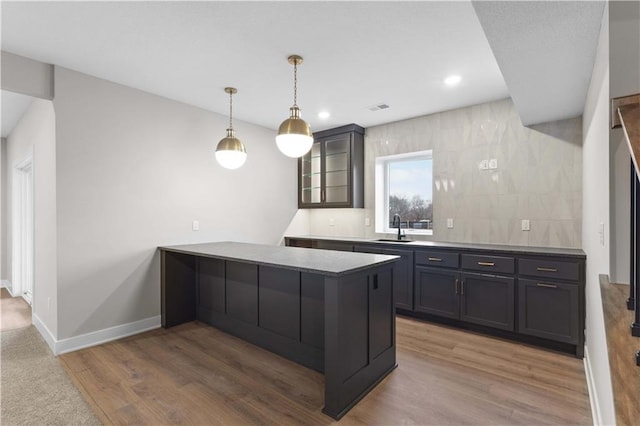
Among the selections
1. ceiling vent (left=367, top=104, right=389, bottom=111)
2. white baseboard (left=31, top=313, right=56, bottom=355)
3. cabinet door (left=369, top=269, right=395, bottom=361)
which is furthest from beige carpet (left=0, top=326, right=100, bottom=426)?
ceiling vent (left=367, top=104, right=389, bottom=111)

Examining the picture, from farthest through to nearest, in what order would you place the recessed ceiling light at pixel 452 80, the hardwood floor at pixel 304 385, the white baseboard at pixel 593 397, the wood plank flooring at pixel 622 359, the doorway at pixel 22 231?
the doorway at pixel 22 231 → the recessed ceiling light at pixel 452 80 → the hardwood floor at pixel 304 385 → the white baseboard at pixel 593 397 → the wood plank flooring at pixel 622 359

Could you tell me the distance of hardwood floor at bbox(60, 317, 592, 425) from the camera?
205 centimetres

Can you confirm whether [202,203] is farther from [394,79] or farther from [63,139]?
[394,79]

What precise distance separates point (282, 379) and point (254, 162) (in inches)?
126

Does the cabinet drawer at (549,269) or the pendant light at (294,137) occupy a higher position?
the pendant light at (294,137)

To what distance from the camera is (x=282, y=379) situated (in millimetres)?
2508

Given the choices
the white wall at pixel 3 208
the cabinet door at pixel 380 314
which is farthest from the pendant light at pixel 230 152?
the white wall at pixel 3 208

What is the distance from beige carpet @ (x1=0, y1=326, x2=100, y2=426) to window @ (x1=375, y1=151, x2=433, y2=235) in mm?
3906

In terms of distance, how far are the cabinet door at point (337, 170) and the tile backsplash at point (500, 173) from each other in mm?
652

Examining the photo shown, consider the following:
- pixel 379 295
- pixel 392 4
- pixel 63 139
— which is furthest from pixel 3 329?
pixel 392 4

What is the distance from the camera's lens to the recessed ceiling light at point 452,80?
314 cm

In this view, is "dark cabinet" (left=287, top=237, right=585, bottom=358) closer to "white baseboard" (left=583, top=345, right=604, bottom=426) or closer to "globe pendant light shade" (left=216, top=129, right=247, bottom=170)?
"white baseboard" (left=583, top=345, right=604, bottom=426)

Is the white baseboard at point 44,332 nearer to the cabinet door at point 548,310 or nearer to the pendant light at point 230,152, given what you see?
the pendant light at point 230,152

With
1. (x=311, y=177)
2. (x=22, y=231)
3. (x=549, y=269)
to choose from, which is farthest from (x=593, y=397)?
(x=22, y=231)
